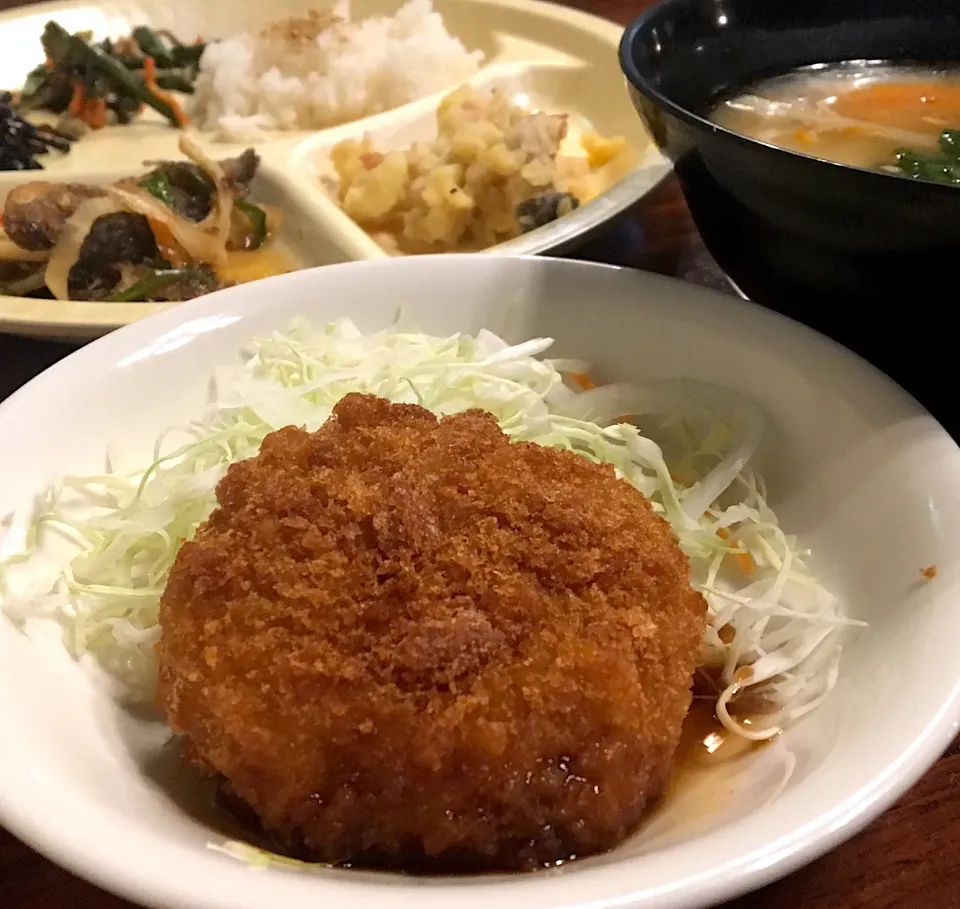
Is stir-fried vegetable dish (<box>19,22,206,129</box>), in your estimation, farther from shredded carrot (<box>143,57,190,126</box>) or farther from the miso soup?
the miso soup

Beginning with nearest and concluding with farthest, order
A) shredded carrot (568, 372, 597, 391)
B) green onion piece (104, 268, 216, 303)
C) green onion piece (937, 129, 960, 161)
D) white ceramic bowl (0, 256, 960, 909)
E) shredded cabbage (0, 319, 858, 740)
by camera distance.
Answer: white ceramic bowl (0, 256, 960, 909)
shredded cabbage (0, 319, 858, 740)
shredded carrot (568, 372, 597, 391)
green onion piece (937, 129, 960, 161)
green onion piece (104, 268, 216, 303)

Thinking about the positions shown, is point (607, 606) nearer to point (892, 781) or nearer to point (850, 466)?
point (892, 781)

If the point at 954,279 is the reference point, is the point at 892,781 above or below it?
below

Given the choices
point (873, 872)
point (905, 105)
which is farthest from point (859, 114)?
point (873, 872)

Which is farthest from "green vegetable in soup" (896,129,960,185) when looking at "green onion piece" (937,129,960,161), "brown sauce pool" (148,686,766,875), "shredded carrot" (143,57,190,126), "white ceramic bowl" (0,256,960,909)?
"shredded carrot" (143,57,190,126)

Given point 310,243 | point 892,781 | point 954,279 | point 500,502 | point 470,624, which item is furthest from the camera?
point 310,243

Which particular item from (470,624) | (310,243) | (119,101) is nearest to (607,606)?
(470,624)

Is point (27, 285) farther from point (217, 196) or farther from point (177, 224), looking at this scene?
point (217, 196)
